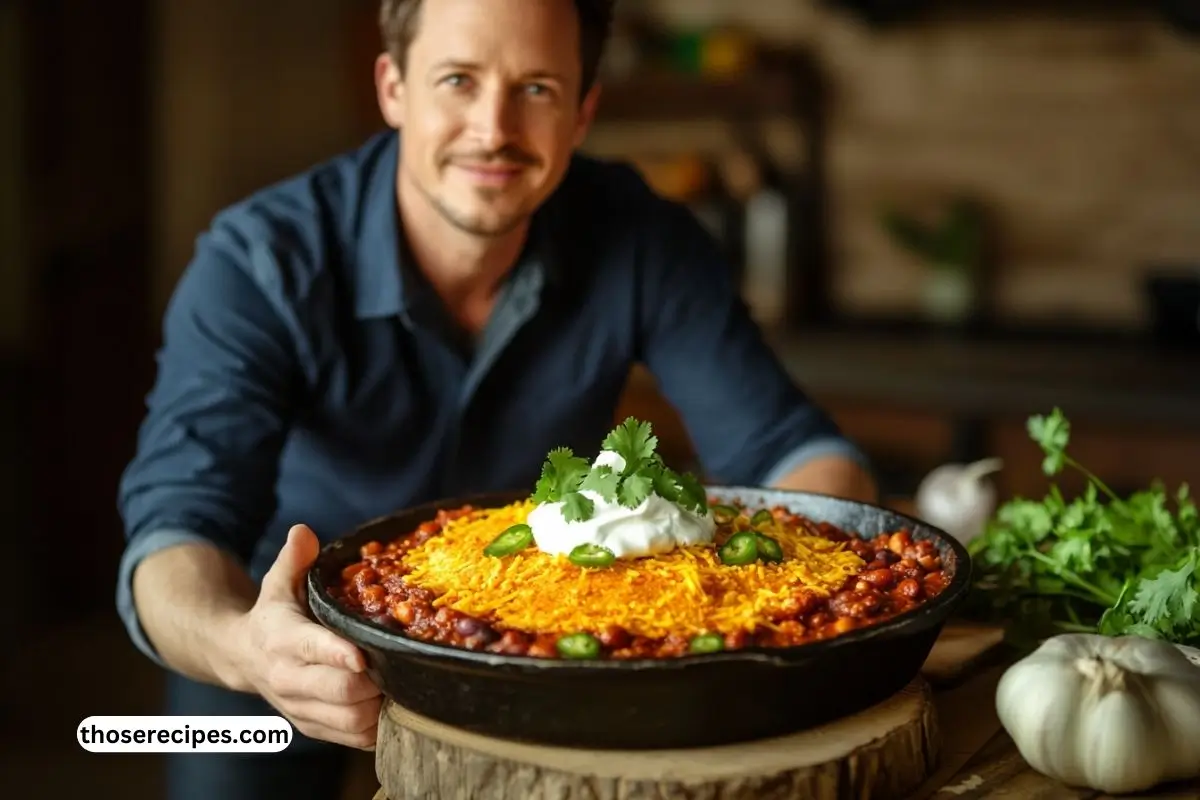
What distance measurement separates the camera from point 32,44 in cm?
413

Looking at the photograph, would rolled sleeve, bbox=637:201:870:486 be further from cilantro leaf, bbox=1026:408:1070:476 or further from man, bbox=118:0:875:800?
cilantro leaf, bbox=1026:408:1070:476

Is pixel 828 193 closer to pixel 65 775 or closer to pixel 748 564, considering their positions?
pixel 65 775

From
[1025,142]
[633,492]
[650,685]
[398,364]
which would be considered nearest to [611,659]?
[650,685]

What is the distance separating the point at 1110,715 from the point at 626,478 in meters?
0.51

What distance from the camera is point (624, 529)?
4.44 feet

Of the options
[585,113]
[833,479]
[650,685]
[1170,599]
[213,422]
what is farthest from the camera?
[585,113]

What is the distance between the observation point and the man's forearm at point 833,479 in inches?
75.8

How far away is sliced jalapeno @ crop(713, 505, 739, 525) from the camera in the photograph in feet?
4.97

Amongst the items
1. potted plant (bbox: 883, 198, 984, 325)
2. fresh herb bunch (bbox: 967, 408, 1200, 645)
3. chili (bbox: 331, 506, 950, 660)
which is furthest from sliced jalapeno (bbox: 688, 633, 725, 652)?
potted plant (bbox: 883, 198, 984, 325)

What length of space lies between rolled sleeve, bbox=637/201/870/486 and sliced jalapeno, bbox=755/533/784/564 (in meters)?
0.68

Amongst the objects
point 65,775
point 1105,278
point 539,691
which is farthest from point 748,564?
point 1105,278

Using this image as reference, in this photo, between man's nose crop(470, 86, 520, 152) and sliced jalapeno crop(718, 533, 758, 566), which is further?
man's nose crop(470, 86, 520, 152)

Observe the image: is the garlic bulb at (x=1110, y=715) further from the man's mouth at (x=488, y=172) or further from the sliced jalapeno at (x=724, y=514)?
the man's mouth at (x=488, y=172)

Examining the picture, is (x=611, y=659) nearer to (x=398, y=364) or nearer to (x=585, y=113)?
(x=398, y=364)
